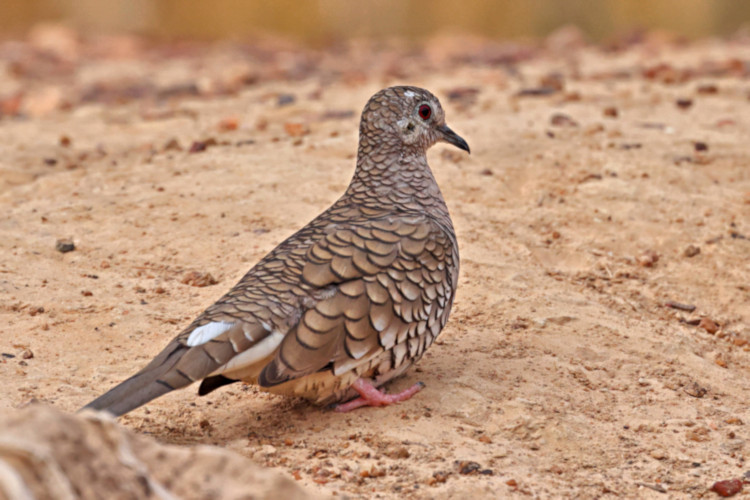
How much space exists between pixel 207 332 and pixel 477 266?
223 centimetres

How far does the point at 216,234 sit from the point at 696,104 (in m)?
4.68

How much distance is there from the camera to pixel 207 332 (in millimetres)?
3311

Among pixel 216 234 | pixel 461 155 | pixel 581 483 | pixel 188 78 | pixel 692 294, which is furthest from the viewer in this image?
pixel 188 78

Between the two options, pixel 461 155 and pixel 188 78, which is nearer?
pixel 461 155

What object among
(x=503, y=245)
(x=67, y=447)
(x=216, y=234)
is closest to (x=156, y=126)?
(x=216, y=234)

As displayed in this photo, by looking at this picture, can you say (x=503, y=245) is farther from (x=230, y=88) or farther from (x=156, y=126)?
(x=230, y=88)

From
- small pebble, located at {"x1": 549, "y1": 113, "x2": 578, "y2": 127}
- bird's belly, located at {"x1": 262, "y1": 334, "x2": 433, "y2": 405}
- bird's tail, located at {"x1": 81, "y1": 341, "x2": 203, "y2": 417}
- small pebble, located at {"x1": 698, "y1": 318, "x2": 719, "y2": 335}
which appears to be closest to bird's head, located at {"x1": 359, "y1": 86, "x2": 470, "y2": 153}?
bird's belly, located at {"x1": 262, "y1": 334, "x2": 433, "y2": 405}

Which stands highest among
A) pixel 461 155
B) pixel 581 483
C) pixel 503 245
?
pixel 461 155

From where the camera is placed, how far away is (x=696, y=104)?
786cm

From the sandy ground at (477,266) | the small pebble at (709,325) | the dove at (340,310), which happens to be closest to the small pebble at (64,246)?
the sandy ground at (477,266)

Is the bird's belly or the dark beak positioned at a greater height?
the dark beak

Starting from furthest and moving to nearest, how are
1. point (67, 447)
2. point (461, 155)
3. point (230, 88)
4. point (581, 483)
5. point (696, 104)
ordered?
1. point (230, 88)
2. point (696, 104)
3. point (461, 155)
4. point (581, 483)
5. point (67, 447)

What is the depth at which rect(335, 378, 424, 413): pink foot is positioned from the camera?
3.69m

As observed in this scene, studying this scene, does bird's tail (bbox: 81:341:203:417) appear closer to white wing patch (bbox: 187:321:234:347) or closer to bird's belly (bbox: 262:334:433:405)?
white wing patch (bbox: 187:321:234:347)
